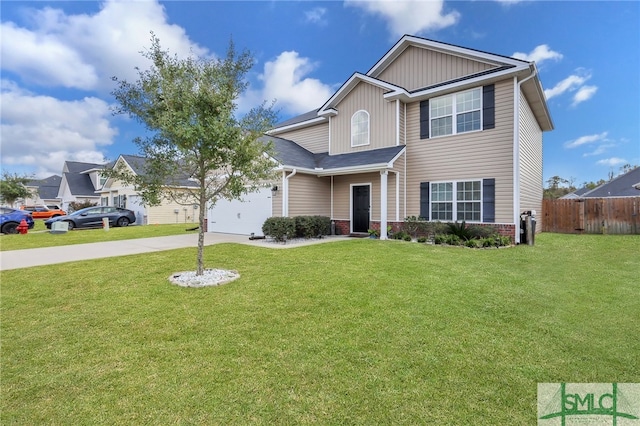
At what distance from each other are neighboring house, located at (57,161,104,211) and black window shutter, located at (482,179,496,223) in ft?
117

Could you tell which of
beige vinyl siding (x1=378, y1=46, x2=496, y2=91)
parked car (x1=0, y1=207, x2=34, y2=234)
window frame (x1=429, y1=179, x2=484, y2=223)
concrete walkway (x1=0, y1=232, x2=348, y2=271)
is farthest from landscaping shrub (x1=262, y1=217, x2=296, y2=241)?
parked car (x1=0, y1=207, x2=34, y2=234)

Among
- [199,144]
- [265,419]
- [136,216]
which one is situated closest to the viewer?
[265,419]

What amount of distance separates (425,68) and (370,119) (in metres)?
2.95

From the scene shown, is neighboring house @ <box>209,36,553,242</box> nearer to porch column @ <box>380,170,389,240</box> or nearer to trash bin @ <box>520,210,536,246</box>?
porch column @ <box>380,170,389,240</box>

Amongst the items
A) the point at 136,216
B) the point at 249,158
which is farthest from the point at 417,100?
the point at 136,216

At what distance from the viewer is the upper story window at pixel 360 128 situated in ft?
43.3

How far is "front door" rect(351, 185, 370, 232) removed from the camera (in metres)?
13.0

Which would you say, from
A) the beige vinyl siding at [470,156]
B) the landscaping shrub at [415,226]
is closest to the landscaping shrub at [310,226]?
the landscaping shrub at [415,226]

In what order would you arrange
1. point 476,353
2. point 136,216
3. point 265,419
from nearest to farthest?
point 265,419 < point 476,353 < point 136,216

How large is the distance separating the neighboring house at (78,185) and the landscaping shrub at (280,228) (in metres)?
29.4

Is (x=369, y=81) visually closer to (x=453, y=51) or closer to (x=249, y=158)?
(x=453, y=51)

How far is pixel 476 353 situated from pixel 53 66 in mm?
16141

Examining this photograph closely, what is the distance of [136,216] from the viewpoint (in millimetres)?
23016

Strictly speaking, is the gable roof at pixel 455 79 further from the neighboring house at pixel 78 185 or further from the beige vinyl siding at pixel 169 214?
the neighboring house at pixel 78 185
